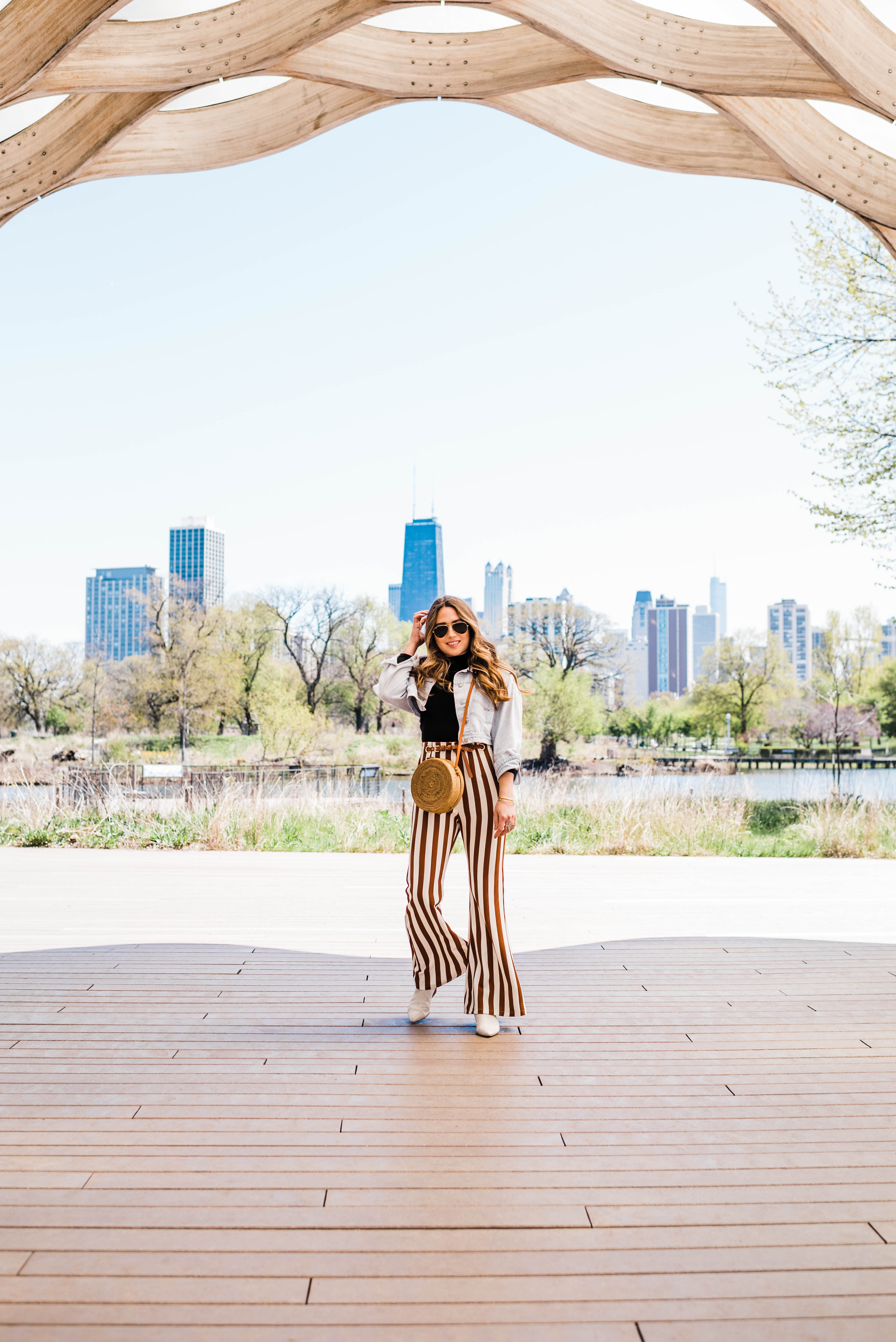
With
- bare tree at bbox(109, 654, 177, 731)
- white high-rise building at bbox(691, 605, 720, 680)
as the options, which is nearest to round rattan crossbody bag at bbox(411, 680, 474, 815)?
bare tree at bbox(109, 654, 177, 731)

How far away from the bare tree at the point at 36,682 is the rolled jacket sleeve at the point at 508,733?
3644 cm

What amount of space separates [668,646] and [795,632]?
4299 cm

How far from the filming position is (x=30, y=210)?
13.4 feet

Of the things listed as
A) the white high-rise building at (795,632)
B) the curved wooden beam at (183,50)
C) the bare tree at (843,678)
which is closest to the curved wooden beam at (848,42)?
the curved wooden beam at (183,50)

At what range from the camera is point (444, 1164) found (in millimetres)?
2219

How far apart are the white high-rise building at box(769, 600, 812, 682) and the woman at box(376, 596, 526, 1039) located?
4362cm

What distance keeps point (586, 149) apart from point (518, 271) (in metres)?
103

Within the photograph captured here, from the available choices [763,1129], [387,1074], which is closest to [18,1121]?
[387,1074]

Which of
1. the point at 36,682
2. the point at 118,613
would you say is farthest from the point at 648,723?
the point at 118,613

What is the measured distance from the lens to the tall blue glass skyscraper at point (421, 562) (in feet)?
493

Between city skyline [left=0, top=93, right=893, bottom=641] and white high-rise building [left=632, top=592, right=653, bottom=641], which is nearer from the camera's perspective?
city skyline [left=0, top=93, right=893, bottom=641]

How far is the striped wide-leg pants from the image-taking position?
3135mm

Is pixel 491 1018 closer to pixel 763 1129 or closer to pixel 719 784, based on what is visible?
pixel 763 1129

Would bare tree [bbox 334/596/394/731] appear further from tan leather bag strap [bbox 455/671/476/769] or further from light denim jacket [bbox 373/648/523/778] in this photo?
tan leather bag strap [bbox 455/671/476/769]
